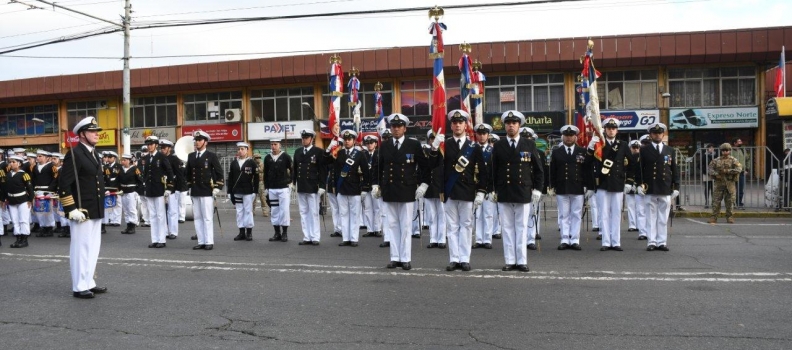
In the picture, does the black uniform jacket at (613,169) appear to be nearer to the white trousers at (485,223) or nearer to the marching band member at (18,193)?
the white trousers at (485,223)

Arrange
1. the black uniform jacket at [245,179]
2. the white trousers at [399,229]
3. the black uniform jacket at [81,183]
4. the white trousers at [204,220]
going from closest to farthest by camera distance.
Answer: the black uniform jacket at [81,183] → the white trousers at [399,229] → the white trousers at [204,220] → the black uniform jacket at [245,179]

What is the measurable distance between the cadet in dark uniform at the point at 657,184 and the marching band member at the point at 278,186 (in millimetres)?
6458

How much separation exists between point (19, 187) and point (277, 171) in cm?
516

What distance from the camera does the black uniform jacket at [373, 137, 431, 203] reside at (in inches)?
372

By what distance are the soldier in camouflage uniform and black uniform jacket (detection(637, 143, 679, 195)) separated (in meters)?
4.42

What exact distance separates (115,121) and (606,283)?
143 ft

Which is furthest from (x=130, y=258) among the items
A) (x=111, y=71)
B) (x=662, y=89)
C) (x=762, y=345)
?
(x=111, y=71)

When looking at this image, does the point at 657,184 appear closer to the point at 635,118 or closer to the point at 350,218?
the point at 350,218

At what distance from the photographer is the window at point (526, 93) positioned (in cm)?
3641

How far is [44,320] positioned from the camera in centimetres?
659

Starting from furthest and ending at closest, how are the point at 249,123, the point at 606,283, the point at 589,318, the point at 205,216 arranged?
1. the point at 249,123
2. the point at 205,216
3. the point at 606,283
4. the point at 589,318

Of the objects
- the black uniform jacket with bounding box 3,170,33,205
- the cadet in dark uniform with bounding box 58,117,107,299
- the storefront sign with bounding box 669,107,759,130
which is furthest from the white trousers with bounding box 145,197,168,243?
the storefront sign with bounding box 669,107,759,130

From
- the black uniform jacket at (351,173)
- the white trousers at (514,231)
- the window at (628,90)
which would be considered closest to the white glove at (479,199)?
the white trousers at (514,231)

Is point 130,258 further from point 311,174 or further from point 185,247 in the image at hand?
point 311,174
